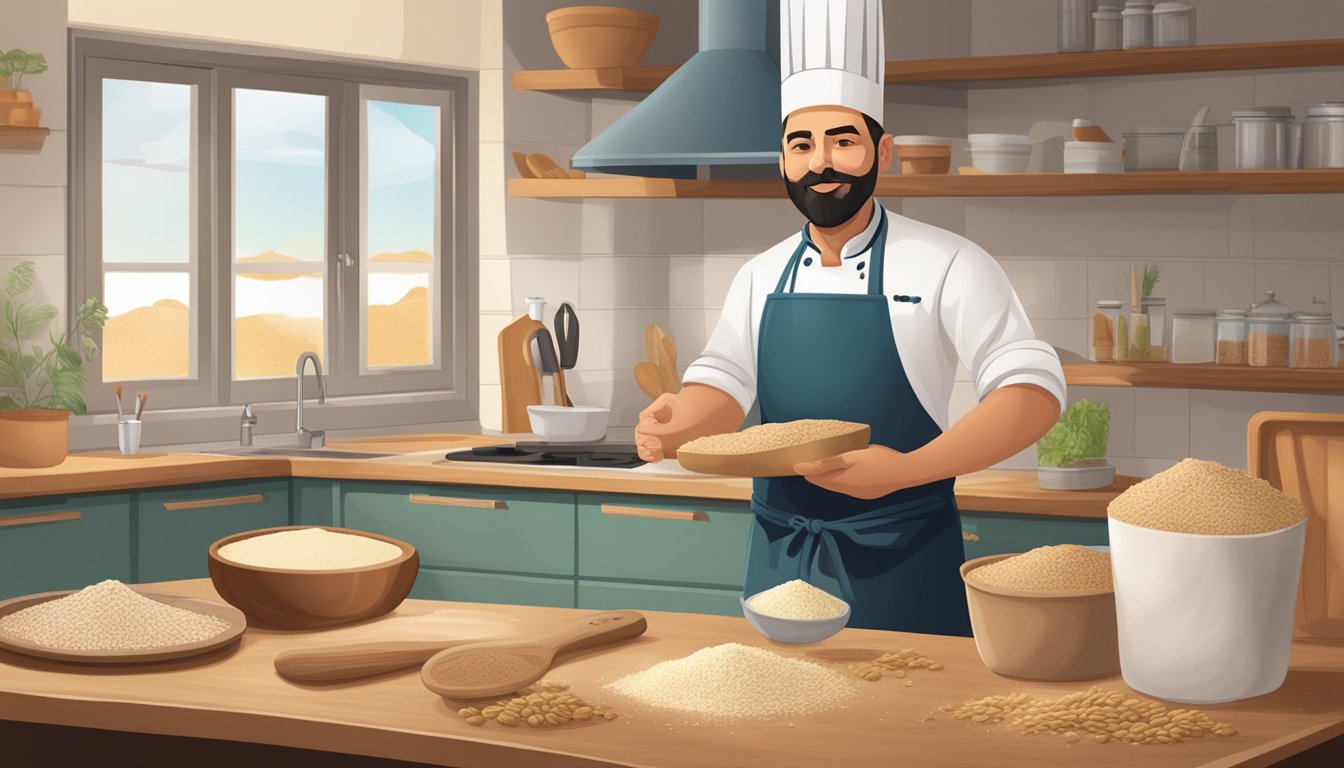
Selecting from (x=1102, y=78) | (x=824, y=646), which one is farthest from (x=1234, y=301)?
(x=824, y=646)

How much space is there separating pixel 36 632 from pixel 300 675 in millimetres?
389

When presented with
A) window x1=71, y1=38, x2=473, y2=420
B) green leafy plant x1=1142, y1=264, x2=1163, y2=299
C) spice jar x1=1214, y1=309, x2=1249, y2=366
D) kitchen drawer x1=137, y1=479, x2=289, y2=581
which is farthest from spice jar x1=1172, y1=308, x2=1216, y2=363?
kitchen drawer x1=137, y1=479, x2=289, y2=581

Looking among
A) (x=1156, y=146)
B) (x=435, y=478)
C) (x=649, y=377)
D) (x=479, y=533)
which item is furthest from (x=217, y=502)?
(x=1156, y=146)

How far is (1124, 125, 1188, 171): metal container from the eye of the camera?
12.7ft

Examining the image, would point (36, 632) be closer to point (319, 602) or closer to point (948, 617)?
point (319, 602)

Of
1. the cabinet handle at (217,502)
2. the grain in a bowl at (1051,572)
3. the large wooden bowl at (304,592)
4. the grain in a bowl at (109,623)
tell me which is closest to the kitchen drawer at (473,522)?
the cabinet handle at (217,502)

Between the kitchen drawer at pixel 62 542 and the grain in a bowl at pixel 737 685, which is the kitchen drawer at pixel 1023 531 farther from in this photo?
the kitchen drawer at pixel 62 542

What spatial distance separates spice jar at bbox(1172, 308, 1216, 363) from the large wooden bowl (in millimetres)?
2365

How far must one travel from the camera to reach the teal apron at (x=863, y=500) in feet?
8.57

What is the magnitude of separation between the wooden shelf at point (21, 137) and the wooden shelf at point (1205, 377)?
8.71 feet

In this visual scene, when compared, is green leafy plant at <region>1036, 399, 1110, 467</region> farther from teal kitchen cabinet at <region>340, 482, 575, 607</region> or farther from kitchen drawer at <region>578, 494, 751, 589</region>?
teal kitchen cabinet at <region>340, 482, 575, 607</region>

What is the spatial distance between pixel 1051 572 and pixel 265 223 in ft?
10.7

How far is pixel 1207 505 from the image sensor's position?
1.73 meters

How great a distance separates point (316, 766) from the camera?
1.81 m
